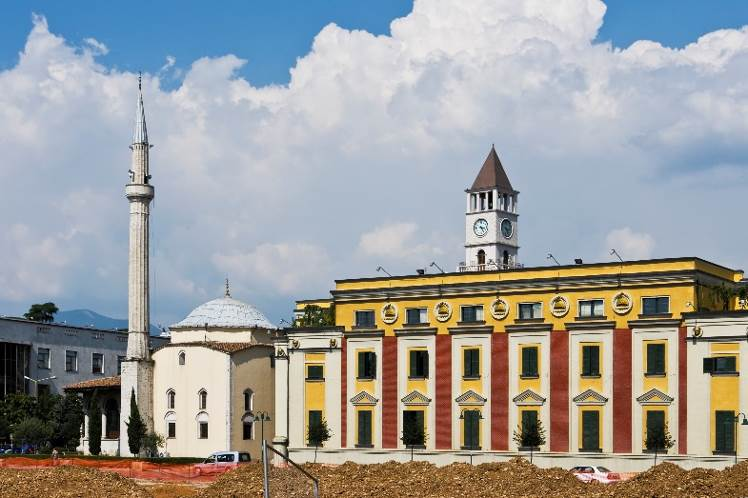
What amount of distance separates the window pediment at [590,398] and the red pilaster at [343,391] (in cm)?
1593

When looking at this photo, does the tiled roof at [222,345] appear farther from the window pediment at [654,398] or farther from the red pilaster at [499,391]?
the window pediment at [654,398]

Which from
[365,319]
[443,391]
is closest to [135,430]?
[365,319]

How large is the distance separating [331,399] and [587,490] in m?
34.0

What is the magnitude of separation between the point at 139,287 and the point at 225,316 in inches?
305

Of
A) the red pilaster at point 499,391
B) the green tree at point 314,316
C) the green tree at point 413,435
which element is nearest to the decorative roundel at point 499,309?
the red pilaster at point 499,391

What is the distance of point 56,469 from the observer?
54.0 meters

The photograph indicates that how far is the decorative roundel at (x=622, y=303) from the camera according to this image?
239 ft

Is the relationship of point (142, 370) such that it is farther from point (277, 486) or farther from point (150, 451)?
point (277, 486)

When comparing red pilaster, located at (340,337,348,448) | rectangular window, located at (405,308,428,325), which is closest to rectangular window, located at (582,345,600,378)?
rectangular window, located at (405,308,428,325)

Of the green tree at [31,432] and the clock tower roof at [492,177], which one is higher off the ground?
the clock tower roof at [492,177]

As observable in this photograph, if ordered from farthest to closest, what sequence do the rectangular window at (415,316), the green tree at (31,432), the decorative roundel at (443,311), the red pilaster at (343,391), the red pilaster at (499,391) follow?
the green tree at (31,432), the red pilaster at (343,391), the rectangular window at (415,316), the decorative roundel at (443,311), the red pilaster at (499,391)

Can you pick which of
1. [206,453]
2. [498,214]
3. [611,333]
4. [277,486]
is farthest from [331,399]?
[498,214]

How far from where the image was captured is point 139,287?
95.0 metres

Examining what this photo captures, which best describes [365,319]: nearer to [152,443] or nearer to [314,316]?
[314,316]
